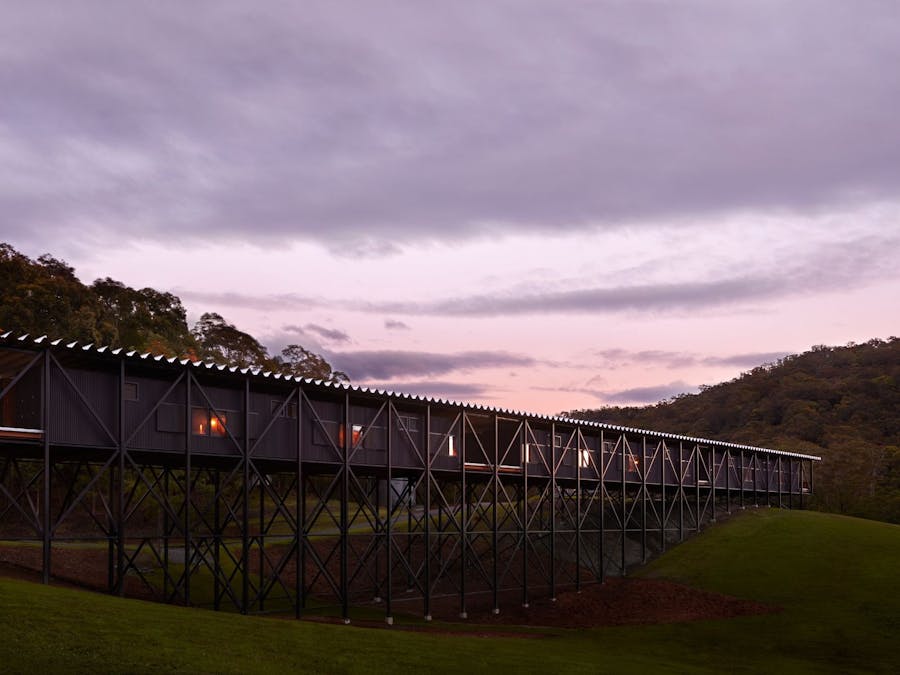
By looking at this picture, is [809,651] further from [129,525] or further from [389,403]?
[129,525]

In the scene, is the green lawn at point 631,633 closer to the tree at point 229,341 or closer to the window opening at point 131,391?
the window opening at point 131,391

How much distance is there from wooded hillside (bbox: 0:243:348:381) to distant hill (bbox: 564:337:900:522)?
63819 mm

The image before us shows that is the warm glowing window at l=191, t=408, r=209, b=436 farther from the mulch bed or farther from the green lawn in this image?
the mulch bed

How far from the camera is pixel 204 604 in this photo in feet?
144

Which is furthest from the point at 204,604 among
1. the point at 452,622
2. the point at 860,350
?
the point at 860,350

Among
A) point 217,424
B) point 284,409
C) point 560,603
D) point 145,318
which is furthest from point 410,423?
point 145,318

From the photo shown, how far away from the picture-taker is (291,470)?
43156 mm

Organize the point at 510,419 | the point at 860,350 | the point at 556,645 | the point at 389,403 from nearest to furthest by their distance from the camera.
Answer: the point at 556,645, the point at 389,403, the point at 510,419, the point at 860,350

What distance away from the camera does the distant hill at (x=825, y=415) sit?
9862cm

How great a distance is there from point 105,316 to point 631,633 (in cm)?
5758

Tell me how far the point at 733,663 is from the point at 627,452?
26.7m

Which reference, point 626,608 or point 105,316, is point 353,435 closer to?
point 626,608

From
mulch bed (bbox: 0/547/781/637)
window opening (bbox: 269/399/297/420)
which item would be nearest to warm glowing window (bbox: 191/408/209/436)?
window opening (bbox: 269/399/297/420)

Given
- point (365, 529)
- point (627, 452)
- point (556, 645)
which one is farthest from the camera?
point (365, 529)
